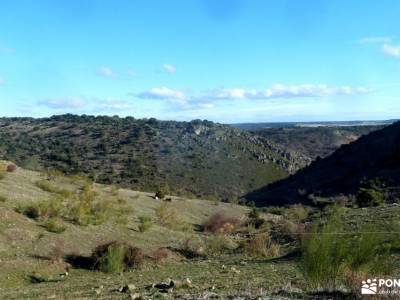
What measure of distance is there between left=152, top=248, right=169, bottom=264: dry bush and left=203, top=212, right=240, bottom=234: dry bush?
36.8 feet

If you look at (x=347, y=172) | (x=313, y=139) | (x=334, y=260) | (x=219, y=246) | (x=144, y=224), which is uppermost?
(x=334, y=260)

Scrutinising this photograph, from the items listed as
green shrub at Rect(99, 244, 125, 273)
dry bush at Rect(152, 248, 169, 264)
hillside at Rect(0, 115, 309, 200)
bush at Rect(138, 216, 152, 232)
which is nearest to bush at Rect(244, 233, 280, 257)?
dry bush at Rect(152, 248, 169, 264)

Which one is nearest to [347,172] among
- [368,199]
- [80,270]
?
[368,199]

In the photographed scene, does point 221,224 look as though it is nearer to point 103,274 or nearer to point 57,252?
point 57,252

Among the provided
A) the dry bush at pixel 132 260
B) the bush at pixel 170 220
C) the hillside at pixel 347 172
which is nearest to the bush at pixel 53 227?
the dry bush at pixel 132 260

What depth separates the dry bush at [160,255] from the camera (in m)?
25.8

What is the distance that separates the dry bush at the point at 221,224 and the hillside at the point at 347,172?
25087 mm

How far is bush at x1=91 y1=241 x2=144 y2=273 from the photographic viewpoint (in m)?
23.0

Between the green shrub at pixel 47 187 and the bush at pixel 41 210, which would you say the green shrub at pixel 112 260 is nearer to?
the bush at pixel 41 210

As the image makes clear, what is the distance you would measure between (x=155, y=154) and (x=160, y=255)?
287ft

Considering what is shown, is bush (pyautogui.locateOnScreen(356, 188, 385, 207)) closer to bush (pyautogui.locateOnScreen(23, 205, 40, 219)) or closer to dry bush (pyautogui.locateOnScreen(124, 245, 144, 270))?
dry bush (pyautogui.locateOnScreen(124, 245, 144, 270))

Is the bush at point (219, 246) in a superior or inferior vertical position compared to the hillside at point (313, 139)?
inferior

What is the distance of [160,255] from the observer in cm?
2639

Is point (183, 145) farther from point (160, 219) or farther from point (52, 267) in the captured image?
point (52, 267)
